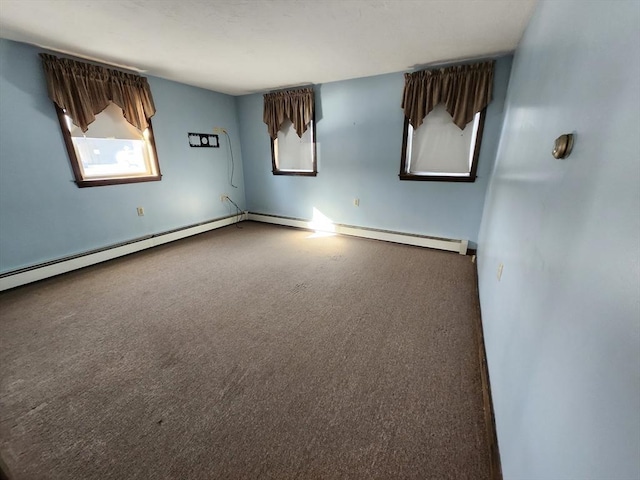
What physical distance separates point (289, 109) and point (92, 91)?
243 centimetres

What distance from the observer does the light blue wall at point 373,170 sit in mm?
3367

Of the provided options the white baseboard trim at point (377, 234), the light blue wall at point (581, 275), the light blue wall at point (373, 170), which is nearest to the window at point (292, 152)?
the light blue wall at point (373, 170)

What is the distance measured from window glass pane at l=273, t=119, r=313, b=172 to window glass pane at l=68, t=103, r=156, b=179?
194cm

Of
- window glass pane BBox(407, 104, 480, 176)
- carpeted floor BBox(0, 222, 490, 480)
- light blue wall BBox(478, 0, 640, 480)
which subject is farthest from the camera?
window glass pane BBox(407, 104, 480, 176)

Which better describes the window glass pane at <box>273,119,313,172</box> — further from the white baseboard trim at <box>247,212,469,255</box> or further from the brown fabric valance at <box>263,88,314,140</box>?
the white baseboard trim at <box>247,212,469,255</box>

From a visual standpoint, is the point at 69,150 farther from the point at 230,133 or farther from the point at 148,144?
the point at 230,133

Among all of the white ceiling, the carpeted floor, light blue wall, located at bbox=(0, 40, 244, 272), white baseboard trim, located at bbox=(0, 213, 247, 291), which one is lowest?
the carpeted floor

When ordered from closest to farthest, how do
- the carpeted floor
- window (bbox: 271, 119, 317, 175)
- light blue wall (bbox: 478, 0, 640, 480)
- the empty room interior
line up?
light blue wall (bbox: 478, 0, 640, 480) < the empty room interior < the carpeted floor < window (bbox: 271, 119, 317, 175)

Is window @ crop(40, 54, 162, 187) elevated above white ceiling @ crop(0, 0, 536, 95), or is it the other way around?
white ceiling @ crop(0, 0, 536, 95)

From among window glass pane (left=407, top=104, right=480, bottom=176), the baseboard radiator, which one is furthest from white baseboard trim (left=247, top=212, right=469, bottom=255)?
window glass pane (left=407, top=104, right=480, bottom=176)

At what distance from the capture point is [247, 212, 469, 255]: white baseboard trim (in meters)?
3.54

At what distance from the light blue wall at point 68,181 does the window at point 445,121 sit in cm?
313

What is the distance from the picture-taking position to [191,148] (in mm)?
4180

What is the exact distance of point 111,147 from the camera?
332 cm
